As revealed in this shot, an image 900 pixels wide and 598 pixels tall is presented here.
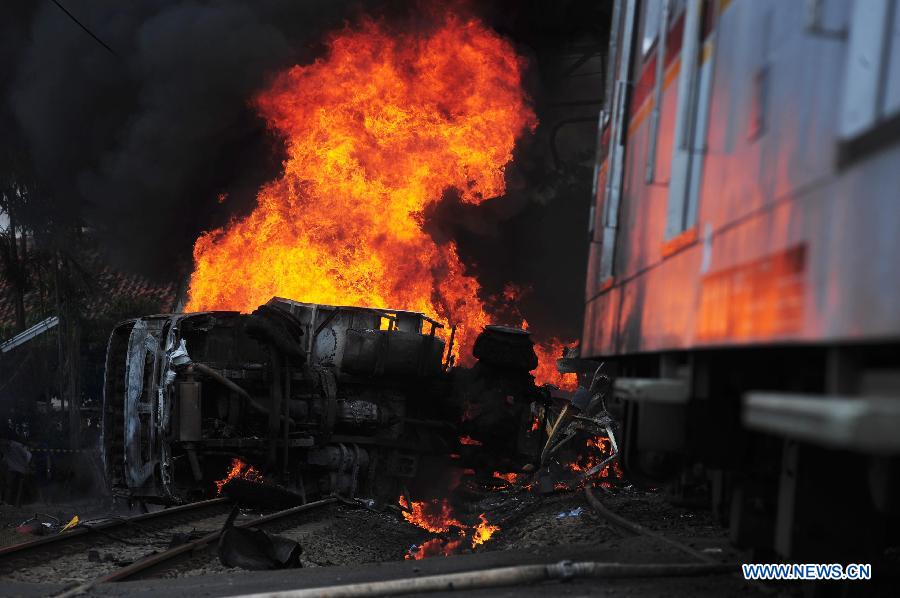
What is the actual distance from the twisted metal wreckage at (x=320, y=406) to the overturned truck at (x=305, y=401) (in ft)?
0.06

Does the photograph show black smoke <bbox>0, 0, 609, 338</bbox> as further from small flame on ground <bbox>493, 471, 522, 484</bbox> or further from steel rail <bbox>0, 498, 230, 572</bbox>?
steel rail <bbox>0, 498, 230, 572</bbox>

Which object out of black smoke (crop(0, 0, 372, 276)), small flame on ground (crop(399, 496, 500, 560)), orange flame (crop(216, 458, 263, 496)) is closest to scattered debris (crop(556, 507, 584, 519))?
small flame on ground (crop(399, 496, 500, 560))

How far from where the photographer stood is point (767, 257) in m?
2.54

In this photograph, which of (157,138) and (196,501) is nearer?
(196,501)

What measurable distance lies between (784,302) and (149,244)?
2145 cm

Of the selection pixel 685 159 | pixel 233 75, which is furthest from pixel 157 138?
pixel 685 159

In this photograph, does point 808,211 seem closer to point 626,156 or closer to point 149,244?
point 626,156

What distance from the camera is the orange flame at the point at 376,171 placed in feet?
65.1

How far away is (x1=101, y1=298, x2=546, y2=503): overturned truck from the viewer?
11.6 m

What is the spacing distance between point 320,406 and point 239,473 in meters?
1.35

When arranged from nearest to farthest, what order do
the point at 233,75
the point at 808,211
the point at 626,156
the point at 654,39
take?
the point at 808,211 → the point at 654,39 → the point at 626,156 → the point at 233,75

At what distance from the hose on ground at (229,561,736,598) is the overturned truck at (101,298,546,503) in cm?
644

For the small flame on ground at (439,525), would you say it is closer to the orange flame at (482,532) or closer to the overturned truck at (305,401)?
the orange flame at (482,532)

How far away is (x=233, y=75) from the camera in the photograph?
21109 mm
